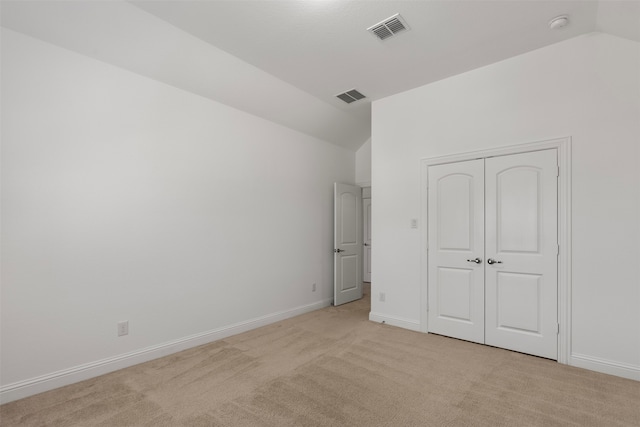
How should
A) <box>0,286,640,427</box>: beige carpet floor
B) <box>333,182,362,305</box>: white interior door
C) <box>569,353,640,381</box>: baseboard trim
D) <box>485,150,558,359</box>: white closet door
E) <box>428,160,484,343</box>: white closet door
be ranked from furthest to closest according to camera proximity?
<box>333,182,362,305</box>: white interior door
<box>428,160,484,343</box>: white closet door
<box>485,150,558,359</box>: white closet door
<box>569,353,640,381</box>: baseboard trim
<box>0,286,640,427</box>: beige carpet floor

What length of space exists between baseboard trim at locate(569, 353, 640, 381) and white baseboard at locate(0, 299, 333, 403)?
339cm

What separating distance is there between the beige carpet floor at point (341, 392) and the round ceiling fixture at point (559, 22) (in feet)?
10.2

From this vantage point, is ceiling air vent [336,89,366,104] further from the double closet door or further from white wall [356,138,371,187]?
white wall [356,138,371,187]

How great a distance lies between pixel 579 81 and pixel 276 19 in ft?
9.55

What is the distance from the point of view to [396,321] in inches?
161

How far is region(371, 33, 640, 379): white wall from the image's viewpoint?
2666mm

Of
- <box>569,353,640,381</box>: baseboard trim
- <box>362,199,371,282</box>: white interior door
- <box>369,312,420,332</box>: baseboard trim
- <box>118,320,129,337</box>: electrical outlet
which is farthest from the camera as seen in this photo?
<box>362,199,371,282</box>: white interior door

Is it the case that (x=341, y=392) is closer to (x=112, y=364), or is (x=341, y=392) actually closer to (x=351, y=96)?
(x=112, y=364)

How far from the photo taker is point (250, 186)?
4.09 metres

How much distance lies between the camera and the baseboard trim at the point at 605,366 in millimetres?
2618

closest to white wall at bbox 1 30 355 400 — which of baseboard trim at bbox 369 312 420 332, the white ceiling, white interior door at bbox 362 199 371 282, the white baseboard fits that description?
the white baseboard

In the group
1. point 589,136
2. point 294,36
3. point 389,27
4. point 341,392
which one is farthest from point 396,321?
point 294,36

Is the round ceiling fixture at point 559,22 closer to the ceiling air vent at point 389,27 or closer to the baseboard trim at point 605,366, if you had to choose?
the ceiling air vent at point 389,27

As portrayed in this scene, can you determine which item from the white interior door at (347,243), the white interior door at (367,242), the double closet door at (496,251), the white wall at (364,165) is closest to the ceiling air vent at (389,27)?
the double closet door at (496,251)
